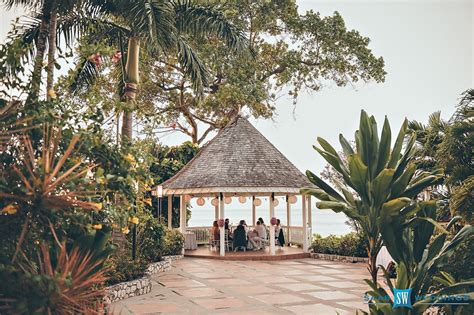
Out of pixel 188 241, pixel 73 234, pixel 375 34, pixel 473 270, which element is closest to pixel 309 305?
pixel 473 270

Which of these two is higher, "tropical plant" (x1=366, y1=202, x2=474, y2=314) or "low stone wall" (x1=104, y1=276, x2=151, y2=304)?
"tropical plant" (x1=366, y1=202, x2=474, y2=314)

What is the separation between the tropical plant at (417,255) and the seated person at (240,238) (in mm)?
14368

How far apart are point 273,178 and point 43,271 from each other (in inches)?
602

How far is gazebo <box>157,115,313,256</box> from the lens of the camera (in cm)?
1850

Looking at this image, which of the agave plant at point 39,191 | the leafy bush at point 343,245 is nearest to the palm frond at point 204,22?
the leafy bush at point 343,245

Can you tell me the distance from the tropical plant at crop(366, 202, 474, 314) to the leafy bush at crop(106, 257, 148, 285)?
269 inches

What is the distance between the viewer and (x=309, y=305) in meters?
9.48

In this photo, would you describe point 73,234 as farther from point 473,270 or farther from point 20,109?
point 473,270

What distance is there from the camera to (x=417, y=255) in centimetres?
518

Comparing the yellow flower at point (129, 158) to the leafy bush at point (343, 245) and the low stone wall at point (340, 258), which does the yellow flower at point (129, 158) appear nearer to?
the leafy bush at point (343, 245)

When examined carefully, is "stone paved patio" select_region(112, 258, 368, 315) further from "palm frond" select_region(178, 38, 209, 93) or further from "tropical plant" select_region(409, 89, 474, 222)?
"palm frond" select_region(178, 38, 209, 93)

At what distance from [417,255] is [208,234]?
723 inches

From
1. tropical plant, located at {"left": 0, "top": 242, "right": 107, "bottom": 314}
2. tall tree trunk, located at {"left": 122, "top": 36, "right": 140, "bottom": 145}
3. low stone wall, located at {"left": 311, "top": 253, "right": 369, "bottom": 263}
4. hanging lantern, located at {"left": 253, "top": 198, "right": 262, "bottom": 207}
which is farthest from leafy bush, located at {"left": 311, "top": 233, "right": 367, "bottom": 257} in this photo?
tropical plant, located at {"left": 0, "top": 242, "right": 107, "bottom": 314}

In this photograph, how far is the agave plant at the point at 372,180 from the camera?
194 inches
